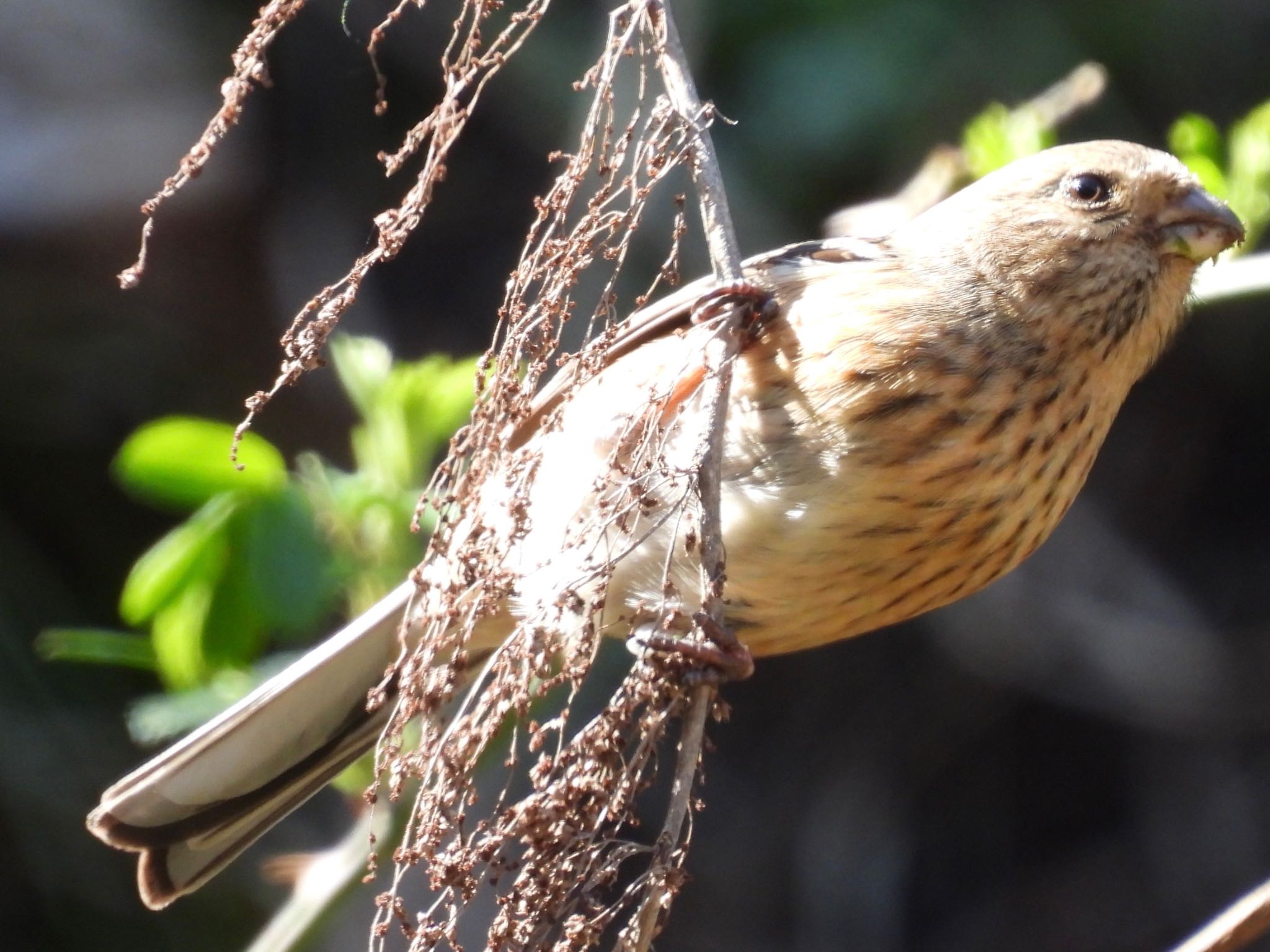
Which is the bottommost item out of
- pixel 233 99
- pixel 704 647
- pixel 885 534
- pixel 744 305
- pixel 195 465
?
pixel 885 534

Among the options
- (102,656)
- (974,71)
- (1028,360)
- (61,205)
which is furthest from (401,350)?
(1028,360)

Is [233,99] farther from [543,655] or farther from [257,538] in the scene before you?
[257,538]

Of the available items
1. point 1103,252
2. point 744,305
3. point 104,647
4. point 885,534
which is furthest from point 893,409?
point 104,647

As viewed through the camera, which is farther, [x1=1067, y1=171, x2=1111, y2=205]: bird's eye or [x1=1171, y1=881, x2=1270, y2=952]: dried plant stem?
[x1=1067, y1=171, x2=1111, y2=205]: bird's eye

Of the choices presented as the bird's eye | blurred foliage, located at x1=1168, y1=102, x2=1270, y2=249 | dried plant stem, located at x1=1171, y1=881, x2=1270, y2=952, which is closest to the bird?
the bird's eye

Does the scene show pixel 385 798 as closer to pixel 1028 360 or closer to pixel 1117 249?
pixel 1028 360

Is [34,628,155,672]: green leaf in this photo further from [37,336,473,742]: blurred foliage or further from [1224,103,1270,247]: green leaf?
[1224,103,1270,247]: green leaf
